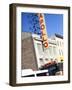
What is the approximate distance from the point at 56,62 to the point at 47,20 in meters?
0.30

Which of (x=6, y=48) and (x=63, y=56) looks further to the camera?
(x=63, y=56)

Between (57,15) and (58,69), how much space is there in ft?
1.23

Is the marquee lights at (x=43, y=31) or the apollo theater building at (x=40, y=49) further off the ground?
the marquee lights at (x=43, y=31)

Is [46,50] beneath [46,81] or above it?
above

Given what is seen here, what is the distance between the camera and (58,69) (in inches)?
68.4

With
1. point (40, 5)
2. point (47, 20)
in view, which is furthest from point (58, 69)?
point (40, 5)

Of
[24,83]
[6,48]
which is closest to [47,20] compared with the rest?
[6,48]

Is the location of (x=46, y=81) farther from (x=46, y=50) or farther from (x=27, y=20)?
(x=27, y=20)

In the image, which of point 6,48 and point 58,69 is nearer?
point 6,48

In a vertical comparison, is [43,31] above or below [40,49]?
above

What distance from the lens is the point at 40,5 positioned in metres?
1.68

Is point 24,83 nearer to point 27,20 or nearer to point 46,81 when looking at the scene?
point 46,81

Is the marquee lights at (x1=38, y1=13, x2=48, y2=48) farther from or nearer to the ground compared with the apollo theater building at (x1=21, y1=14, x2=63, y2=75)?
farther from the ground

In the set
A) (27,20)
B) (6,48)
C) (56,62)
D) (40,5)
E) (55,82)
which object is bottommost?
(55,82)
